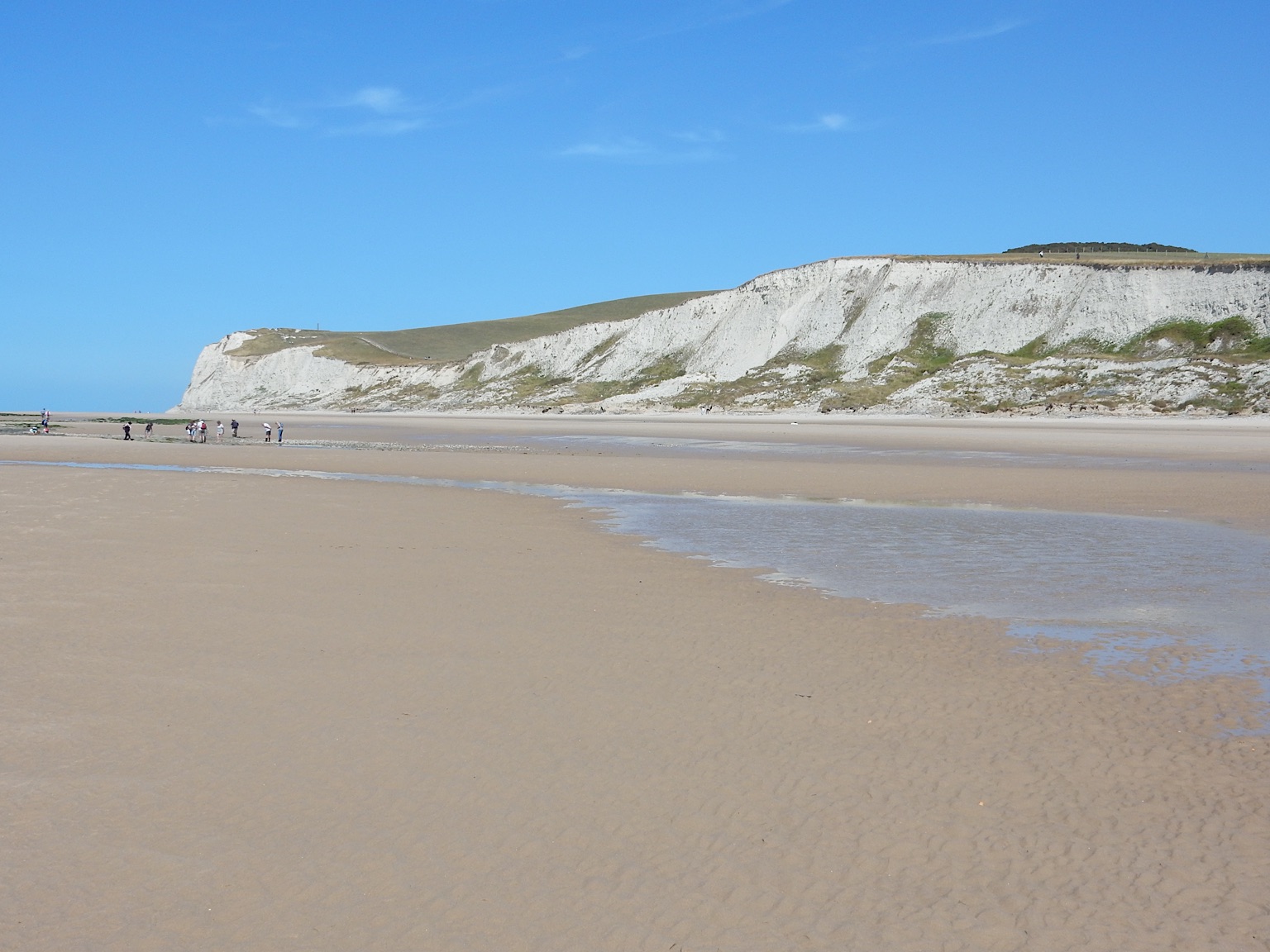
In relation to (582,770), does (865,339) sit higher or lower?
higher

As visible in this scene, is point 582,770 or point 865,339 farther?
point 865,339

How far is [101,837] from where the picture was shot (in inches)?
208

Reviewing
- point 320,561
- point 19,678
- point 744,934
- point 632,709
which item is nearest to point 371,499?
point 320,561

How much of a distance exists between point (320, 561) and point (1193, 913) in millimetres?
11427

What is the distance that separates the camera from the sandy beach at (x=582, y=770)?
464 centimetres

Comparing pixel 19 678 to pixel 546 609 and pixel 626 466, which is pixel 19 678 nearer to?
pixel 546 609

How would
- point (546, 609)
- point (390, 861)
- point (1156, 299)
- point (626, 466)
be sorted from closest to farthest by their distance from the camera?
point (390, 861)
point (546, 609)
point (626, 466)
point (1156, 299)

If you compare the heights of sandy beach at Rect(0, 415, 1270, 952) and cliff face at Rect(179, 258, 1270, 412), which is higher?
cliff face at Rect(179, 258, 1270, 412)

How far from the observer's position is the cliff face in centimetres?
8525

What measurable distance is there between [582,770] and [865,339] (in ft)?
332

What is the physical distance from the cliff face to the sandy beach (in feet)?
214

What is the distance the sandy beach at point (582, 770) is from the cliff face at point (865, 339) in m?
65.3

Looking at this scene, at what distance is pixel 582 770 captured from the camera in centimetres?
633

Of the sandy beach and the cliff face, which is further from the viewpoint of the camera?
the cliff face
